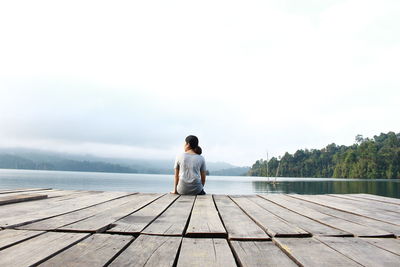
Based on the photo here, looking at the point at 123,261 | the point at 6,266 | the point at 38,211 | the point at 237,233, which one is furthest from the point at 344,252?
the point at 38,211

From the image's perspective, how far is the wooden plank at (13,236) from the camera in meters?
1.79

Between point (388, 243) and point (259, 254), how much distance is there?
1.02m

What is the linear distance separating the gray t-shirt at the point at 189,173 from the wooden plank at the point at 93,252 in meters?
3.69

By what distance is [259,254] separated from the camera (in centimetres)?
167

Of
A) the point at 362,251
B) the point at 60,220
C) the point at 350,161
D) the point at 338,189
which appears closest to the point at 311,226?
the point at 362,251

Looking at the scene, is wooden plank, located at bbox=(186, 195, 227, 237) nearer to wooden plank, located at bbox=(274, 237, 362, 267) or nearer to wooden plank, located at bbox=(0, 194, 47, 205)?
wooden plank, located at bbox=(274, 237, 362, 267)

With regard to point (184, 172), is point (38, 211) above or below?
below

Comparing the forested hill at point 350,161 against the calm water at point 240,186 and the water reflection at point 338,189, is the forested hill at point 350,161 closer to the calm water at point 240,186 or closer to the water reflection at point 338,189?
the calm water at point 240,186

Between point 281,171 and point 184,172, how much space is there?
157m

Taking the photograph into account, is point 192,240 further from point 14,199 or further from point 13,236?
point 14,199

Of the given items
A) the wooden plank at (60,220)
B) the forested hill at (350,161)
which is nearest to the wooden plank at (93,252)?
the wooden plank at (60,220)

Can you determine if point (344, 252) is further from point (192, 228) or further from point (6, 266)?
point (6, 266)

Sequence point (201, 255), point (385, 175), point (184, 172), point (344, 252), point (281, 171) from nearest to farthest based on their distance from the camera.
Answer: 1. point (201, 255)
2. point (344, 252)
3. point (184, 172)
4. point (385, 175)
5. point (281, 171)

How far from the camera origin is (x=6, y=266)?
141cm
